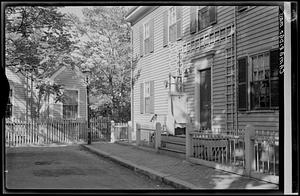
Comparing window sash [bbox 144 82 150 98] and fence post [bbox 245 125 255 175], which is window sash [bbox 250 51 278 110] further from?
window sash [bbox 144 82 150 98]

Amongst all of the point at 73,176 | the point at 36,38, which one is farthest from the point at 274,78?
the point at 36,38

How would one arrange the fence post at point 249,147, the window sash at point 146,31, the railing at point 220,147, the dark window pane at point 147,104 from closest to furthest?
the fence post at point 249,147
the railing at point 220,147
the dark window pane at point 147,104
the window sash at point 146,31

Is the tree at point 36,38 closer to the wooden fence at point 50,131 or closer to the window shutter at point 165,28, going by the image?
the window shutter at point 165,28

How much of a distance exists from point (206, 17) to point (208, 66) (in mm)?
1464

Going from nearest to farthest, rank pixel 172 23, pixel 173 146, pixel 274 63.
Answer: pixel 274 63 < pixel 173 146 < pixel 172 23

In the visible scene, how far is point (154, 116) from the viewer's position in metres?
14.2

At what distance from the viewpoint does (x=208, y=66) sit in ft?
36.3

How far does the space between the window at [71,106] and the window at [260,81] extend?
13.5m

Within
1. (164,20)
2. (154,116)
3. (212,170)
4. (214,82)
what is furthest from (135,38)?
(212,170)

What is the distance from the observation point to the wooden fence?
57.0 ft

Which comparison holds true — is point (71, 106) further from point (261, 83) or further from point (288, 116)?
point (288, 116)

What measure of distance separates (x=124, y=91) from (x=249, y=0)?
16.8 meters

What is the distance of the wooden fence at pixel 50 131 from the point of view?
57.0ft

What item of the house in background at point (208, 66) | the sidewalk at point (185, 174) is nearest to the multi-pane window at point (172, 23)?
the house in background at point (208, 66)
